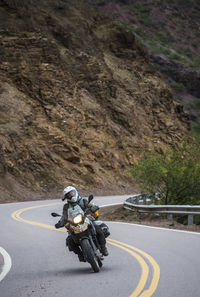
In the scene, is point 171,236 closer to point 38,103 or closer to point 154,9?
point 38,103

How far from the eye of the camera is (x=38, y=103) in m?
44.9

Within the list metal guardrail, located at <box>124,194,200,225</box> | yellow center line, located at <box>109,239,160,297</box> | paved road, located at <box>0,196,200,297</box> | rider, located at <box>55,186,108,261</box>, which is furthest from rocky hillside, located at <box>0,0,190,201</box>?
rider, located at <box>55,186,108,261</box>

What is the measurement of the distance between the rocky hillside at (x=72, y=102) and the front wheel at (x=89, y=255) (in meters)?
26.1

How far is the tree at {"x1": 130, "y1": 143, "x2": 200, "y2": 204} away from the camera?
18547 mm

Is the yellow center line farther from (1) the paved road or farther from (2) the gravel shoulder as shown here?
(2) the gravel shoulder

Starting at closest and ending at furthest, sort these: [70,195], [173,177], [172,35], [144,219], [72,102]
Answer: [70,195] → [144,219] → [173,177] → [72,102] → [172,35]

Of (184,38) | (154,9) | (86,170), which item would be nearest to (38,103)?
(86,170)

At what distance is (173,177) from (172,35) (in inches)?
3914

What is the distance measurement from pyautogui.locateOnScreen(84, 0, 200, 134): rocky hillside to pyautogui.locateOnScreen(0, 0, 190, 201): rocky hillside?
2001cm

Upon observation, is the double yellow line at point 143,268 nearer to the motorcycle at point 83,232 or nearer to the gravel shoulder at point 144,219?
the motorcycle at point 83,232

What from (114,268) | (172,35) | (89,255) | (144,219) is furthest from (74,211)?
(172,35)

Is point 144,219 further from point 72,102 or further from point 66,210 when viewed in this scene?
point 72,102

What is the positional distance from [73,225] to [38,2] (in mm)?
53140

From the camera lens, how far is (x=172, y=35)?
365 feet
